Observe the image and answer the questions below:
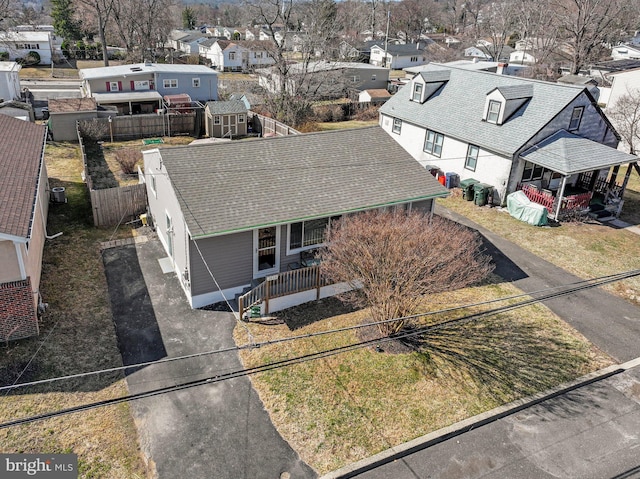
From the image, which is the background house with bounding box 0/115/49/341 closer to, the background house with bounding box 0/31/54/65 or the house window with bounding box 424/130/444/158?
the house window with bounding box 424/130/444/158

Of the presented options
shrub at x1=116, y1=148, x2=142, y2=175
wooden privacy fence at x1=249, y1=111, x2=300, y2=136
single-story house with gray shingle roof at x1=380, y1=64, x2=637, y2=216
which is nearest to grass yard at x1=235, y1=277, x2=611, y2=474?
A: single-story house with gray shingle roof at x1=380, y1=64, x2=637, y2=216

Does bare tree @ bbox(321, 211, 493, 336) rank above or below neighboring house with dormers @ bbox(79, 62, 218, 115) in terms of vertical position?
below

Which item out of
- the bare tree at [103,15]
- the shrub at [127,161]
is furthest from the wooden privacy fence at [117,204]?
the bare tree at [103,15]

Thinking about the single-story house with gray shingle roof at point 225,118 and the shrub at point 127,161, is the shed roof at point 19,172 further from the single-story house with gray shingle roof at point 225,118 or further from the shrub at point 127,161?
the single-story house with gray shingle roof at point 225,118

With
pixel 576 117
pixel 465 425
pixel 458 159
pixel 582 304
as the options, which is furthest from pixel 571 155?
pixel 465 425

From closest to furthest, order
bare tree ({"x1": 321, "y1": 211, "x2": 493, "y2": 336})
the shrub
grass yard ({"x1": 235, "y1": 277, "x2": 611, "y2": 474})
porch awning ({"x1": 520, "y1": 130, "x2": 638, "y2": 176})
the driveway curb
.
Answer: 1. the driveway curb
2. grass yard ({"x1": 235, "y1": 277, "x2": 611, "y2": 474})
3. bare tree ({"x1": 321, "y1": 211, "x2": 493, "y2": 336})
4. porch awning ({"x1": 520, "y1": 130, "x2": 638, "y2": 176})
5. the shrub

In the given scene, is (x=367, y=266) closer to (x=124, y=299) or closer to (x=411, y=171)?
(x=411, y=171)
